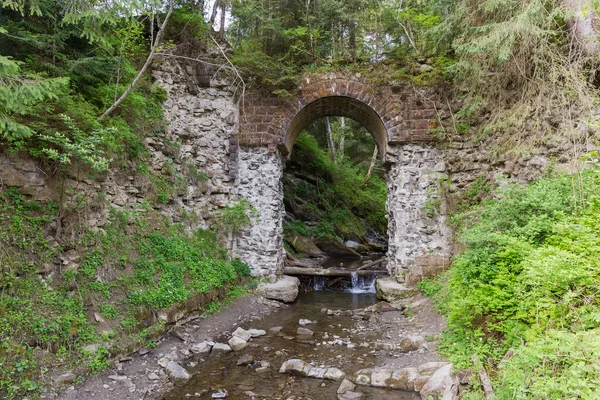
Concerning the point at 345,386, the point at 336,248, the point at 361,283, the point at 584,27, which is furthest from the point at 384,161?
the point at 345,386

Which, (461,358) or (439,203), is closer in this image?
(461,358)

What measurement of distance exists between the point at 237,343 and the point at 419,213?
550 cm

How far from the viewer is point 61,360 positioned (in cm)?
400

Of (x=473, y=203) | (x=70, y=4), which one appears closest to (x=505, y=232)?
(x=473, y=203)

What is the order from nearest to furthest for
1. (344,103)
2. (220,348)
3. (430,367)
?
(430,367) < (220,348) < (344,103)

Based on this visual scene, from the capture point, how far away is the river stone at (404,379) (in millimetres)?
4457

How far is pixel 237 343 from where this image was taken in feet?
19.6

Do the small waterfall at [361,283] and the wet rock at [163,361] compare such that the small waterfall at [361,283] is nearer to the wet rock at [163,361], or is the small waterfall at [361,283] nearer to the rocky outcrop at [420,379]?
the rocky outcrop at [420,379]

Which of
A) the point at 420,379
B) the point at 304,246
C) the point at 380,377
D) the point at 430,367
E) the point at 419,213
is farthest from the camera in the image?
the point at 304,246

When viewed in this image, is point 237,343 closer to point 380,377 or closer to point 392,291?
point 380,377

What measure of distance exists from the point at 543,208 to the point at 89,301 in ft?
21.3

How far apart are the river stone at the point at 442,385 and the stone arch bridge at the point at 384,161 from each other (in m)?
4.44

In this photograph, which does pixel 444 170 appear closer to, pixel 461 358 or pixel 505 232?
pixel 505 232

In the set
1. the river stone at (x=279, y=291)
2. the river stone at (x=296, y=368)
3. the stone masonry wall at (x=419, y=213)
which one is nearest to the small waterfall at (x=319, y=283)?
the river stone at (x=279, y=291)
